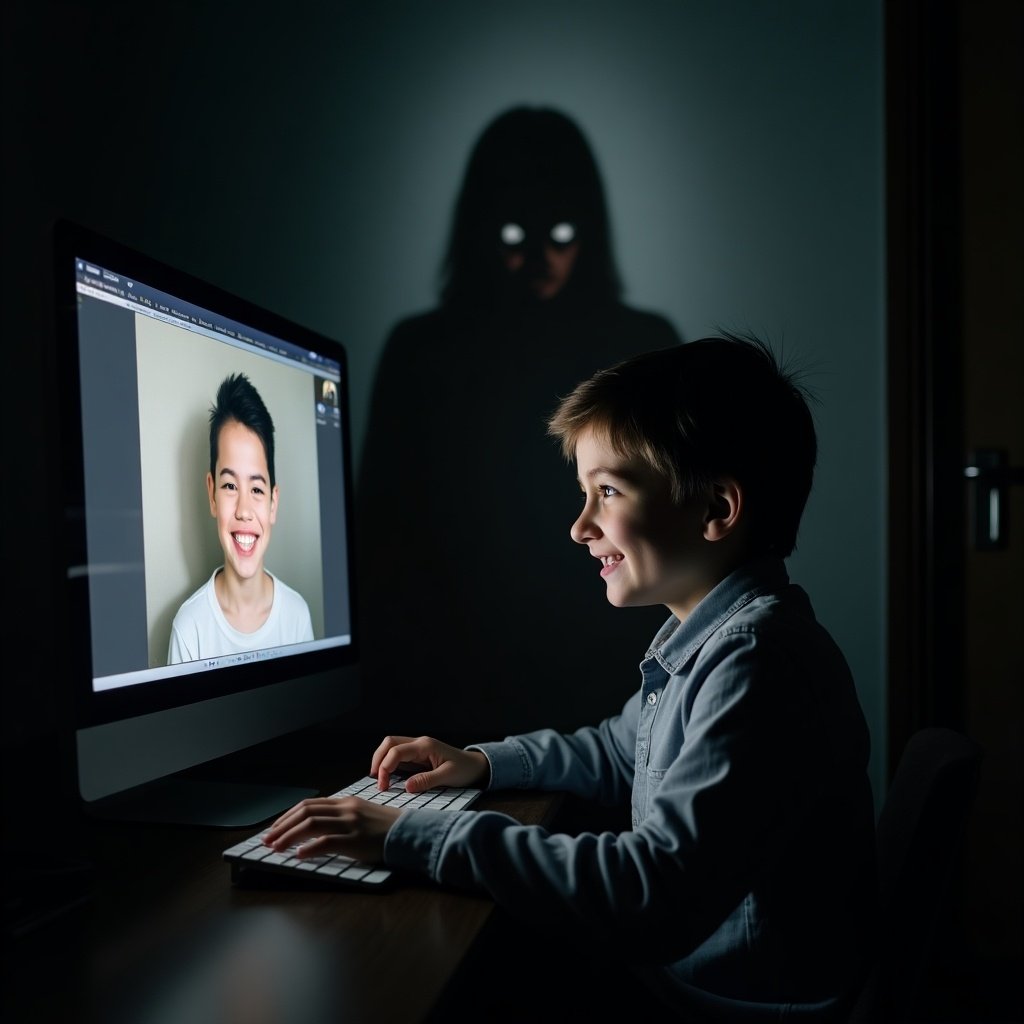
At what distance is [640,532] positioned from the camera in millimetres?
981

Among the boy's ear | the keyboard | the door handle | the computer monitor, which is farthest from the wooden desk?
the door handle

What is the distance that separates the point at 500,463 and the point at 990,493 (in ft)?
2.63

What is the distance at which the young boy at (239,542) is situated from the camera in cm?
97

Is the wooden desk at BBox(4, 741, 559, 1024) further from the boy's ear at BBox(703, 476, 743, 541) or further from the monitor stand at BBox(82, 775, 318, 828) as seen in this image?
the boy's ear at BBox(703, 476, 743, 541)

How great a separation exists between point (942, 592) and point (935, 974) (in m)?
0.61

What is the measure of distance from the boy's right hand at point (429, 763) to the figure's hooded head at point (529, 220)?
792mm

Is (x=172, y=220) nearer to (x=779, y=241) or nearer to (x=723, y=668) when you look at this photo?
(x=779, y=241)

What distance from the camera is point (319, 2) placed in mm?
1558

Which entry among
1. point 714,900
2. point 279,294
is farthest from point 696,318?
point 714,900

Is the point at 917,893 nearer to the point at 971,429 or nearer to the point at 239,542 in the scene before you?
→ the point at 239,542

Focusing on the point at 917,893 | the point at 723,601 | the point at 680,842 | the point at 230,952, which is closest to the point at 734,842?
the point at 680,842

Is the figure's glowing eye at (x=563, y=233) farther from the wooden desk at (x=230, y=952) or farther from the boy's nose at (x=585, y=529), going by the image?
the wooden desk at (x=230, y=952)

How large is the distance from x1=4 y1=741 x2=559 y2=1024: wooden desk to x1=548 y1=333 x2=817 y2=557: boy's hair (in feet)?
1.58

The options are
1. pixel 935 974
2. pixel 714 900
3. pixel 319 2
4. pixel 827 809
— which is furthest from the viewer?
pixel 319 2
